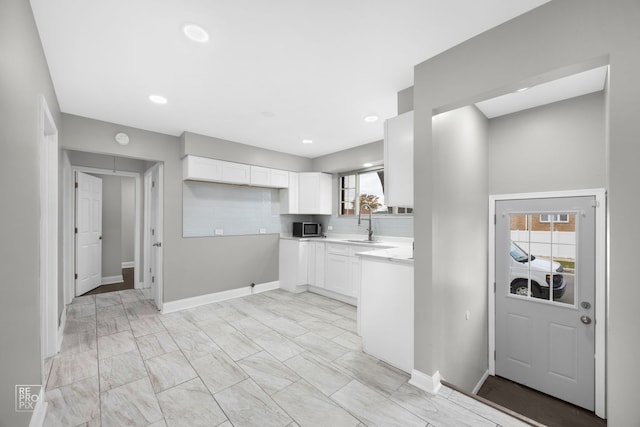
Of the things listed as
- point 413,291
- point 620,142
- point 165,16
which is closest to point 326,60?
point 165,16

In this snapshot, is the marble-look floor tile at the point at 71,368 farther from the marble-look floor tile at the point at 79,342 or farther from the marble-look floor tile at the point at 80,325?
the marble-look floor tile at the point at 80,325

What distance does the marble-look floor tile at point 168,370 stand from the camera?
2.13m

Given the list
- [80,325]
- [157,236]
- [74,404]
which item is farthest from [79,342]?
[157,236]

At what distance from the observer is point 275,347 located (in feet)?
8.86

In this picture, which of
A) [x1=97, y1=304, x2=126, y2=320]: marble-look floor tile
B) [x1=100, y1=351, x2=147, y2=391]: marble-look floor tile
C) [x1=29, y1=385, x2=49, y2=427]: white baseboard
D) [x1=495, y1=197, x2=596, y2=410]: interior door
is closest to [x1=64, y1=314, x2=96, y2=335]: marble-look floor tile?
[x1=97, y1=304, x2=126, y2=320]: marble-look floor tile

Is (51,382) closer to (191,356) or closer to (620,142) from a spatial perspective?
(191,356)

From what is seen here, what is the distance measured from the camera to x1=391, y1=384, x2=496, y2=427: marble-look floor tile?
171 cm

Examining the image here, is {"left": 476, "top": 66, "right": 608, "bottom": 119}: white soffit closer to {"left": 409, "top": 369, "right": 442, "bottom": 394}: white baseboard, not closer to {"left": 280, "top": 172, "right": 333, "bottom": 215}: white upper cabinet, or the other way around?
{"left": 409, "top": 369, "right": 442, "bottom": 394}: white baseboard

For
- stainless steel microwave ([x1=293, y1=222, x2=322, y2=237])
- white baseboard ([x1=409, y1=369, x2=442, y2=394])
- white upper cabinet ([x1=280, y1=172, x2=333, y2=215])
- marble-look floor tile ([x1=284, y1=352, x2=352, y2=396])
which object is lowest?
marble-look floor tile ([x1=284, y1=352, x2=352, y2=396])

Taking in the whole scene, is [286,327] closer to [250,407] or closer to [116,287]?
[250,407]

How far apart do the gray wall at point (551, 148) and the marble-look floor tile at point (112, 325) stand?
4.76 m

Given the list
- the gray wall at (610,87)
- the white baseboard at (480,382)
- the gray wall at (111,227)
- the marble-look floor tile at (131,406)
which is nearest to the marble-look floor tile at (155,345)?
the marble-look floor tile at (131,406)

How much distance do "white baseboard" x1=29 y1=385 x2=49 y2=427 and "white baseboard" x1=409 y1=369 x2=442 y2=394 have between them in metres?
2.50

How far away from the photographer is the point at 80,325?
10.6ft
